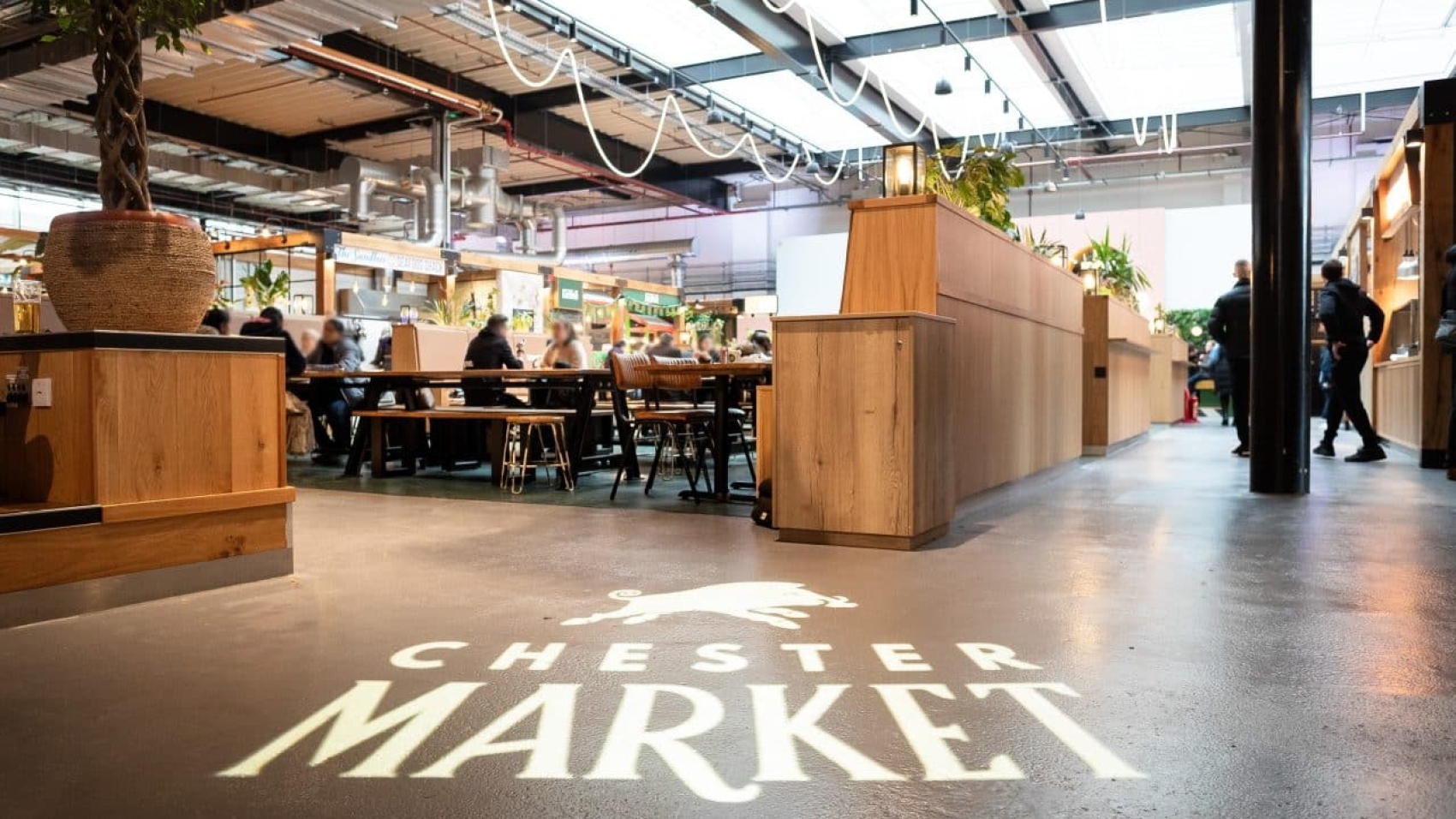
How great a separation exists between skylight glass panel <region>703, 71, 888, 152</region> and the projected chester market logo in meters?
11.0

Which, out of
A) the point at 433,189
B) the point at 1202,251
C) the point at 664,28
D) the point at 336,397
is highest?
the point at 664,28

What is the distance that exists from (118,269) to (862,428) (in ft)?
8.25

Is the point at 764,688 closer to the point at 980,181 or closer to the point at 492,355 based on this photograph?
the point at 980,181

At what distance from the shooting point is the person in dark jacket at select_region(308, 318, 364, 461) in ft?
28.1

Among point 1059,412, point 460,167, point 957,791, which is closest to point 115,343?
point 957,791

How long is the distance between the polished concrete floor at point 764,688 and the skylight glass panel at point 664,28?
7859mm

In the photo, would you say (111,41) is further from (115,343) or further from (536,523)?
(536,523)

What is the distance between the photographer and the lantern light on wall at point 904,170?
4.48 m

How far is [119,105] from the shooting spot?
3.16 meters

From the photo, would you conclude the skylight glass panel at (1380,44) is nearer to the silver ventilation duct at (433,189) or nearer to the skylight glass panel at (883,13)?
the skylight glass panel at (883,13)

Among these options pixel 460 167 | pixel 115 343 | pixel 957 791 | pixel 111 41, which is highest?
pixel 460 167

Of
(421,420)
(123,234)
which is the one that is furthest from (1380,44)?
(123,234)

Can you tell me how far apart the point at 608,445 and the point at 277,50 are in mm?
5686

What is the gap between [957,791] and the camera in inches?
62.6
